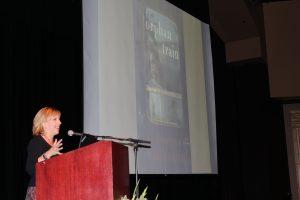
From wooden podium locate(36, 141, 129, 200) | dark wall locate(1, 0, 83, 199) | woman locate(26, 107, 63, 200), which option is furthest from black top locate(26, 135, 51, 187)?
dark wall locate(1, 0, 83, 199)

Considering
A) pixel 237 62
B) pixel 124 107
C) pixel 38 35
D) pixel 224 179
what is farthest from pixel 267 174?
pixel 38 35

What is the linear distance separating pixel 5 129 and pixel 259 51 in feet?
15.1

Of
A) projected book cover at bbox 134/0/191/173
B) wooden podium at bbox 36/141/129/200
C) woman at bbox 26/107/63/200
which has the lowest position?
wooden podium at bbox 36/141/129/200

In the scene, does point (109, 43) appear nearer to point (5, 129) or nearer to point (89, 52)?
point (89, 52)

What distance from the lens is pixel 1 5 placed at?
2924mm

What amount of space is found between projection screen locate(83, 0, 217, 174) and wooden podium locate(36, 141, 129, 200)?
1.17m

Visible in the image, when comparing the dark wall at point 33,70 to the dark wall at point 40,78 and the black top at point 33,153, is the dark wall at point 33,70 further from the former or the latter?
the black top at point 33,153

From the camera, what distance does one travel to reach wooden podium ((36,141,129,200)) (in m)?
1.69

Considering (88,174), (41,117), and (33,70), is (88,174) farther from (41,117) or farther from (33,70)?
(33,70)

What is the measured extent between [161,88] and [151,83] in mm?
167

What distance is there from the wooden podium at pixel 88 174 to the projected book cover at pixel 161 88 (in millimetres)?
1594

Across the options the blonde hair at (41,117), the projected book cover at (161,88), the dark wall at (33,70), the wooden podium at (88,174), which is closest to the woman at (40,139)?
the blonde hair at (41,117)

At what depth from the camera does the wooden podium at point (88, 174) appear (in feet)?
5.54

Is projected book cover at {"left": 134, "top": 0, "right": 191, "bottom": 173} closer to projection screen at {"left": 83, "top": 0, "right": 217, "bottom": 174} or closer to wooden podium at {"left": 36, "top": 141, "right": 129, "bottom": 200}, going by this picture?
projection screen at {"left": 83, "top": 0, "right": 217, "bottom": 174}
